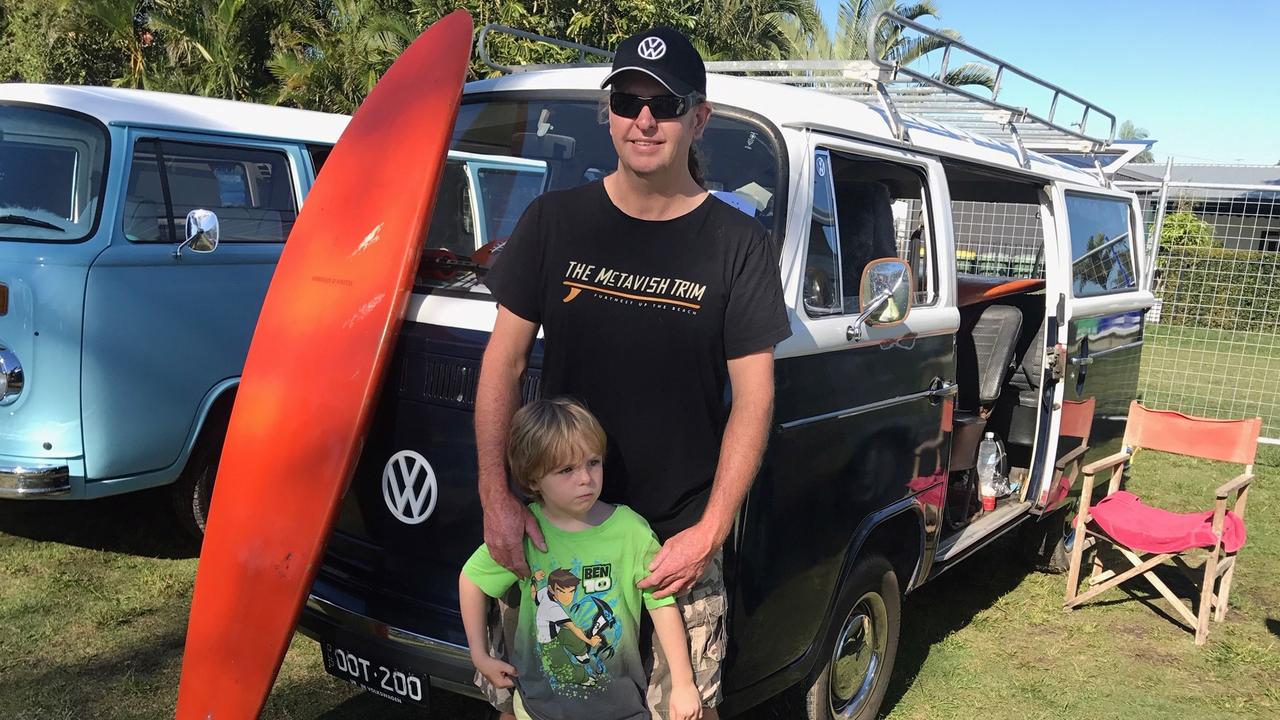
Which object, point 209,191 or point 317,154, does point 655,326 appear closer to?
point 209,191

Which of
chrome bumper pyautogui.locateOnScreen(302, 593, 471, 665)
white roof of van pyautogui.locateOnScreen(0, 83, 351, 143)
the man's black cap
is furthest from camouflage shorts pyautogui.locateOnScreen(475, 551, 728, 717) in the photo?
white roof of van pyautogui.locateOnScreen(0, 83, 351, 143)

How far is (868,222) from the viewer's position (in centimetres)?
350

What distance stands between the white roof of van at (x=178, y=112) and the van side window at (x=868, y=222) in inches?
140

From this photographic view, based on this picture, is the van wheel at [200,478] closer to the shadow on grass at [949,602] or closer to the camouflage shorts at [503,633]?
the camouflage shorts at [503,633]

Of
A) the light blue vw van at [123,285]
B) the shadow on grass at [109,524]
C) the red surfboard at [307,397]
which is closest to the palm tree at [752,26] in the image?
the light blue vw van at [123,285]

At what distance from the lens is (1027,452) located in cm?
549

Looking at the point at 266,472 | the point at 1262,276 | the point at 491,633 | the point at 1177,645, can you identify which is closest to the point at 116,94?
the point at 266,472

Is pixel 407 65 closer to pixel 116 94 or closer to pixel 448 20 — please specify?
pixel 448 20

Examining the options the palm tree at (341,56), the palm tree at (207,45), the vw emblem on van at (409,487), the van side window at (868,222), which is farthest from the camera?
the palm tree at (207,45)

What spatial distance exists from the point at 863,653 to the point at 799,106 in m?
2.01

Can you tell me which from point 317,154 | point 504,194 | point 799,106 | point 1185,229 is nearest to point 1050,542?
point 799,106

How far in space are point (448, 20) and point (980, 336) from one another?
3.32 metres

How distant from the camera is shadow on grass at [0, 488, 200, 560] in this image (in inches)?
208

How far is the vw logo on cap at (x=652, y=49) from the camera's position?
2.20 metres
